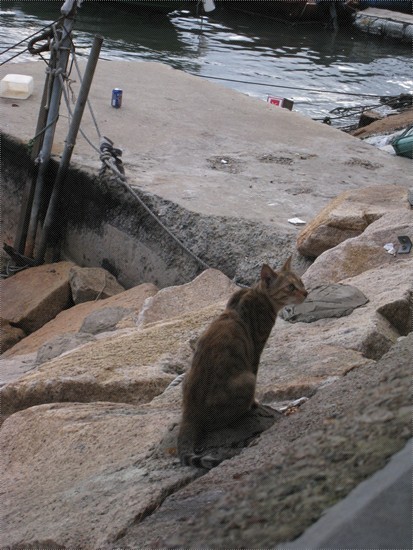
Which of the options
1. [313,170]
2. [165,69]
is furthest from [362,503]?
[165,69]

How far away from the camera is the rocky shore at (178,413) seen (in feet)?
7.26

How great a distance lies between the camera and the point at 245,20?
32.0m

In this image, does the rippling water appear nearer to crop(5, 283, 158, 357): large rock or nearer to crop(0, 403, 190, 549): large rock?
crop(5, 283, 158, 357): large rock

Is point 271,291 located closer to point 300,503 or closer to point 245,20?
point 300,503

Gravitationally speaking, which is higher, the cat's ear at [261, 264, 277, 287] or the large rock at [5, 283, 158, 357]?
the cat's ear at [261, 264, 277, 287]

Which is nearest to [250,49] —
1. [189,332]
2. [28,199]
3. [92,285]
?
[28,199]

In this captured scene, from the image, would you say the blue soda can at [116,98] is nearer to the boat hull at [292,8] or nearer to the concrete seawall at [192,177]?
the concrete seawall at [192,177]

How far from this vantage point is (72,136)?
30.3ft

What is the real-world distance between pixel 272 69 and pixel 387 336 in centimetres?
2046

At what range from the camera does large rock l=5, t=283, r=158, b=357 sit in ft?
26.1

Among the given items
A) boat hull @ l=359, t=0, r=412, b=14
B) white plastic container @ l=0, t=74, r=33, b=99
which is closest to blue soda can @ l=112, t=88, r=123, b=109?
white plastic container @ l=0, t=74, r=33, b=99

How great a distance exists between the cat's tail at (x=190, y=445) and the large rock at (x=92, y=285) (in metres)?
4.92

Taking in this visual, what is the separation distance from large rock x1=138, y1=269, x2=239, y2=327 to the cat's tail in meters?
2.97

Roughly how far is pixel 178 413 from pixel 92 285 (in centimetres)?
465
